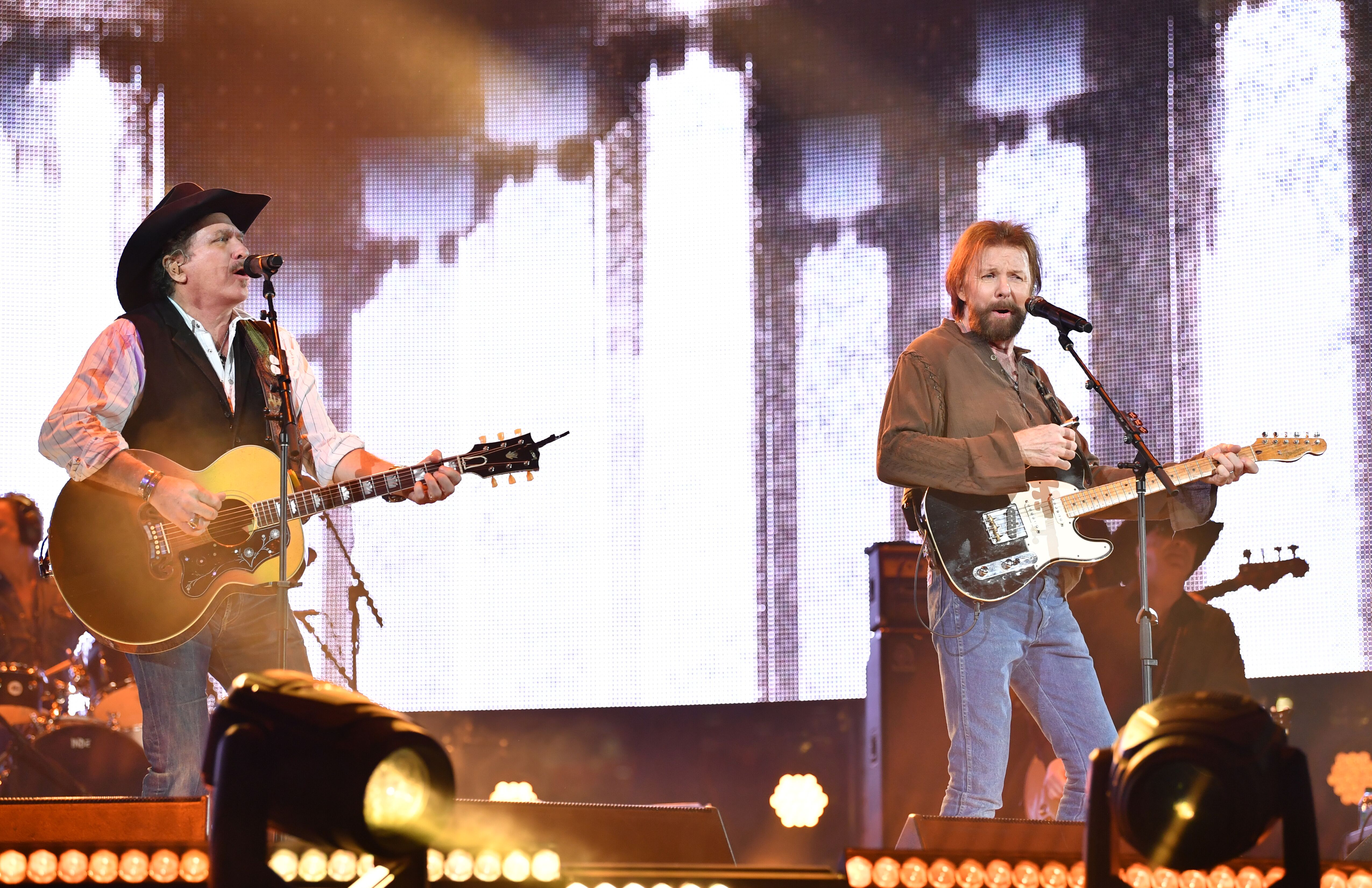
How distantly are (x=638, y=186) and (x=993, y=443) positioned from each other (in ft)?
10.3

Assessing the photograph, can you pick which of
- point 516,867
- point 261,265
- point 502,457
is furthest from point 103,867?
point 502,457

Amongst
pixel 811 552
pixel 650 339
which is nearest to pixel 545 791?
pixel 811 552

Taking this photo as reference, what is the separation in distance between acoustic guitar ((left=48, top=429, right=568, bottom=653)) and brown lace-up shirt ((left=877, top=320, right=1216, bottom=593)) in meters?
1.69

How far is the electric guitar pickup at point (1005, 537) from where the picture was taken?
3.31 metres

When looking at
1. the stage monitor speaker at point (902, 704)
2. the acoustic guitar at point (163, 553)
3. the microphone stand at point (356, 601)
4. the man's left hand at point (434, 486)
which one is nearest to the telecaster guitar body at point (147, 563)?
the acoustic guitar at point (163, 553)

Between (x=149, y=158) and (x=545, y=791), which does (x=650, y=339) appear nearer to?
(x=545, y=791)

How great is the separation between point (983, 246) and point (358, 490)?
1.96m

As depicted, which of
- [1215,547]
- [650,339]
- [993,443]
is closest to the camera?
[993,443]

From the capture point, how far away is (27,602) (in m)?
5.83

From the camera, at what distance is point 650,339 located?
5.79 metres

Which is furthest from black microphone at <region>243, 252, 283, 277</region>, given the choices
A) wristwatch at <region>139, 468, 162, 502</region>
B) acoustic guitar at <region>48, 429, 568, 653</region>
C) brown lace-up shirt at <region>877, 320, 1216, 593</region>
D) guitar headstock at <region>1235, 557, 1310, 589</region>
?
guitar headstock at <region>1235, 557, 1310, 589</region>

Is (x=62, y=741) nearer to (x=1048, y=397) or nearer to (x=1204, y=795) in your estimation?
(x=1048, y=397)

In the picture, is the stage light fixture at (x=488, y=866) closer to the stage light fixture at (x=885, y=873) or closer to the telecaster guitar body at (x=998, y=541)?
the stage light fixture at (x=885, y=873)

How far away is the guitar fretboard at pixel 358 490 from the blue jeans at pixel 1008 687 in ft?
Answer: 5.11
